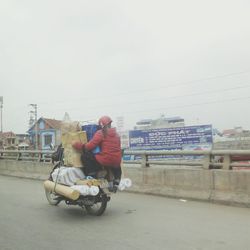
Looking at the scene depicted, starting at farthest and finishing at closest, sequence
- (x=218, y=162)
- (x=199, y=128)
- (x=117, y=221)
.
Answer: (x=199, y=128)
(x=218, y=162)
(x=117, y=221)

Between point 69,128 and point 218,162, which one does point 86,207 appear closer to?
point 69,128

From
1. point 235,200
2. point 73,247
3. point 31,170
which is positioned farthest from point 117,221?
point 31,170

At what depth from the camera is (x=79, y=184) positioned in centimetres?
827

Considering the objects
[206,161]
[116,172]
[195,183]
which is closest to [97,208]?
[116,172]

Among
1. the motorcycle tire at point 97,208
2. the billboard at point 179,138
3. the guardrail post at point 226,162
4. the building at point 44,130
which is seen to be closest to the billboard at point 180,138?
the billboard at point 179,138

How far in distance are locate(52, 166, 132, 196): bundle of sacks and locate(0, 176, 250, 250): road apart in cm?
57

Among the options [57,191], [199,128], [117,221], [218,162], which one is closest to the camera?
[117,221]

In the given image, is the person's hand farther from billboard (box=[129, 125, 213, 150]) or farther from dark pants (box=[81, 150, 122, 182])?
billboard (box=[129, 125, 213, 150])

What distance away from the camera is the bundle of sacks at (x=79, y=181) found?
318 inches

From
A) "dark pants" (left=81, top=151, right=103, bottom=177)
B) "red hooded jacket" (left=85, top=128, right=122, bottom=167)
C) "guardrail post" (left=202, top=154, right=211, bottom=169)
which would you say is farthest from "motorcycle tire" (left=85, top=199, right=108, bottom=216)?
"guardrail post" (left=202, top=154, right=211, bottom=169)

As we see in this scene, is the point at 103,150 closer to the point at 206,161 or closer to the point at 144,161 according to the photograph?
the point at 206,161

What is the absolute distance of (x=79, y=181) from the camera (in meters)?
8.34

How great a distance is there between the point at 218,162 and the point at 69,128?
3.92m

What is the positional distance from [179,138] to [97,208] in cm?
2655
